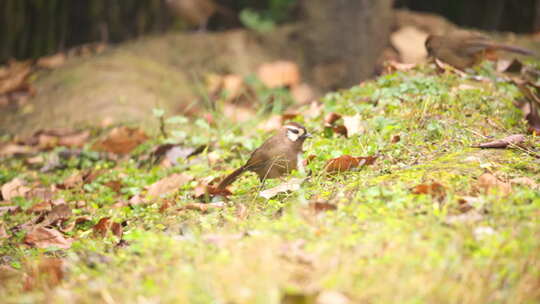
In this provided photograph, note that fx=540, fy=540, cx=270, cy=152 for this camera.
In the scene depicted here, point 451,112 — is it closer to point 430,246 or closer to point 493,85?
point 493,85

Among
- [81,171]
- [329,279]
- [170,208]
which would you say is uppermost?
[329,279]

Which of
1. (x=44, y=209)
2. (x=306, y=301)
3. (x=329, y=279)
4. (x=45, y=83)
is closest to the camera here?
(x=306, y=301)

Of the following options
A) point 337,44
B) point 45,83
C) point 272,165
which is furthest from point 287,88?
point 272,165

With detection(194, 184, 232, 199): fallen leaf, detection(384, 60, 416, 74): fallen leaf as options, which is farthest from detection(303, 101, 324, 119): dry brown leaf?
detection(194, 184, 232, 199): fallen leaf

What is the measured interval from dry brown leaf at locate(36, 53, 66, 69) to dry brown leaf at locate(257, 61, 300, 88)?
2842 mm

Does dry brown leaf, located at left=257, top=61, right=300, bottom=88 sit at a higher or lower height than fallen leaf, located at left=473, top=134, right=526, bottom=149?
lower

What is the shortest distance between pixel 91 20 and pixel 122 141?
451 centimetres

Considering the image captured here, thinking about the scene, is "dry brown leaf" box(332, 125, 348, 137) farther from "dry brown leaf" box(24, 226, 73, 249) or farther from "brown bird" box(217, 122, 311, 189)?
"dry brown leaf" box(24, 226, 73, 249)

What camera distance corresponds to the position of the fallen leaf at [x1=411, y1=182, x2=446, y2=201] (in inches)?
96.4

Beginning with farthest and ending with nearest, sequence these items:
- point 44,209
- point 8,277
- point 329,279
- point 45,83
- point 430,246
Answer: point 45,83 < point 44,209 < point 8,277 < point 430,246 < point 329,279

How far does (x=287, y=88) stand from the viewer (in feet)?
24.5

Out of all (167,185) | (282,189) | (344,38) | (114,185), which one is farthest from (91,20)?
(282,189)

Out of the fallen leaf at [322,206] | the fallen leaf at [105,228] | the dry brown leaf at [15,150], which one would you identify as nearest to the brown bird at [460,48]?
the fallen leaf at [322,206]

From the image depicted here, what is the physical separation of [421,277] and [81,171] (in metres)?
3.41
